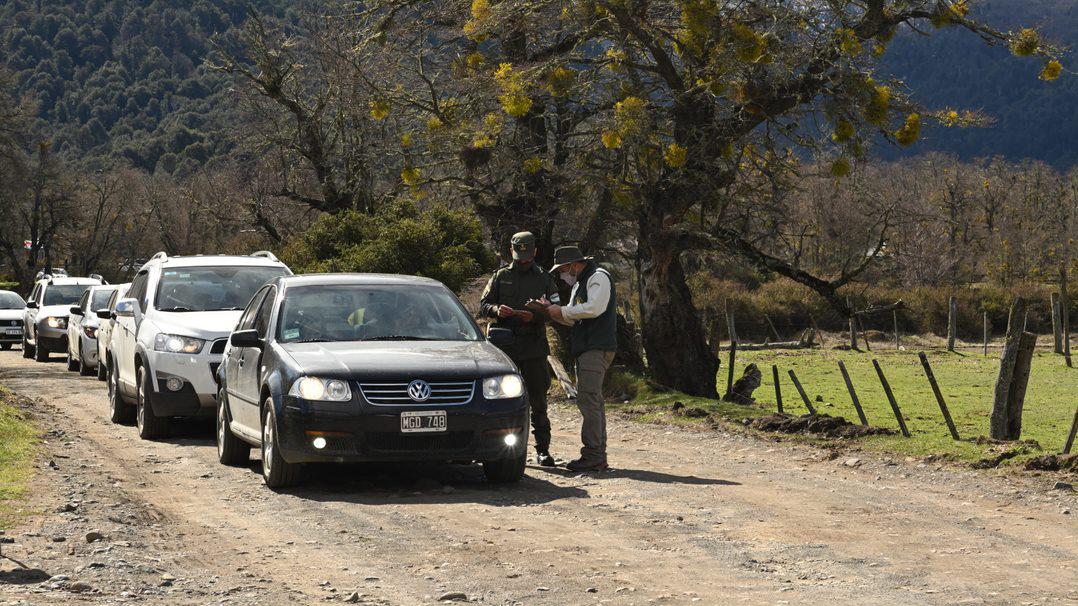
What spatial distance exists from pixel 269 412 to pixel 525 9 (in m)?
10.7

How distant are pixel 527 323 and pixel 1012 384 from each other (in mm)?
5481

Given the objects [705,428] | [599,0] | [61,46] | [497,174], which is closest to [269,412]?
[705,428]

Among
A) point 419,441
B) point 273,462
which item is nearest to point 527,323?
point 419,441

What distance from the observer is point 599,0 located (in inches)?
746

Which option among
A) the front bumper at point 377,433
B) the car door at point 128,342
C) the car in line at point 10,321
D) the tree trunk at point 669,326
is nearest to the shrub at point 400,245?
the tree trunk at point 669,326

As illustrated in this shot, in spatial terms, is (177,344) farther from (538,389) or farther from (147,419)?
(538,389)

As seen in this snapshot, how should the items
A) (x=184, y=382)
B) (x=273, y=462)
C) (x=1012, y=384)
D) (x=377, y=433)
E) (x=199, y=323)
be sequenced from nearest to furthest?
1. (x=377, y=433)
2. (x=273, y=462)
3. (x=1012, y=384)
4. (x=184, y=382)
5. (x=199, y=323)

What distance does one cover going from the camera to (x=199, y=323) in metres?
15.2

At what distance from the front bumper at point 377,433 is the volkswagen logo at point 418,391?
0.22 feet

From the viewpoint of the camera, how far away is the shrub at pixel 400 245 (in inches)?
1125

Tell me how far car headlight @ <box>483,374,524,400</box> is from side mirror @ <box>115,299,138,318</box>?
6635 millimetres

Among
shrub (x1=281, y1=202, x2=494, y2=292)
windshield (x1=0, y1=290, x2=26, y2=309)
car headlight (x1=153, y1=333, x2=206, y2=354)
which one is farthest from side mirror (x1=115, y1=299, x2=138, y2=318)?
windshield (x1=0, y1=290, x2=26, y2=309)

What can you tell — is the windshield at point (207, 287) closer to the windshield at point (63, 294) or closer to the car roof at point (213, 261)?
the car roof at point (213, 261)

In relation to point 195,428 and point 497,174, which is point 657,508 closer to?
point 195,428
